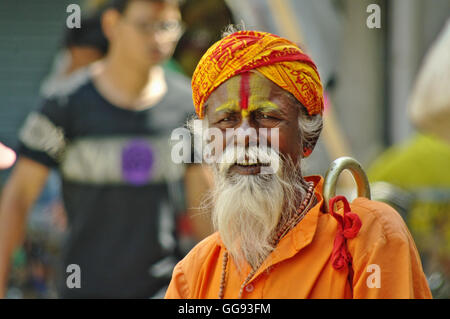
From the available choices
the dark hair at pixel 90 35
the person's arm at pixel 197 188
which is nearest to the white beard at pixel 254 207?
the person's arm at pixel 197 188

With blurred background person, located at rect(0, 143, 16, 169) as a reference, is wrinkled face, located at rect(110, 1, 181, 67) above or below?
above

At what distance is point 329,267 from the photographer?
2.35m

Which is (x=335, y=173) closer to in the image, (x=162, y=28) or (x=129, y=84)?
(x=162, y=28)

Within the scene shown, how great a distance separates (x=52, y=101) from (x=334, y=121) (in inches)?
116

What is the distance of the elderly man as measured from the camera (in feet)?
7.67

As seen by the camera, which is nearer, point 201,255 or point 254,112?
point 254,112

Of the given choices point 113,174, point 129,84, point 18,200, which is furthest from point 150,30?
point 18,200

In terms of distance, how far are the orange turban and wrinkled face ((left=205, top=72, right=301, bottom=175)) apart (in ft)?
0.08

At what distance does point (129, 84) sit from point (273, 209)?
3.01m

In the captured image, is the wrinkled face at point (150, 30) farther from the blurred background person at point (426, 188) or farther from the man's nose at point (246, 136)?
the man's nose at point (246, 136)

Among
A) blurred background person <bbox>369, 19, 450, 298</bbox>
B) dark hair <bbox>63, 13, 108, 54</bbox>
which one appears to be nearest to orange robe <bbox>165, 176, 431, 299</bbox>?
blurred background person <bbox>369, 19, 450, 298</bbox>

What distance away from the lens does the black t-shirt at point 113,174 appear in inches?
197
